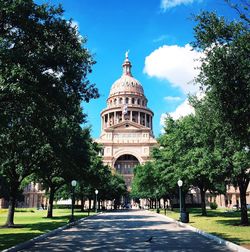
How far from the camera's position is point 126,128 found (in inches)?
5118

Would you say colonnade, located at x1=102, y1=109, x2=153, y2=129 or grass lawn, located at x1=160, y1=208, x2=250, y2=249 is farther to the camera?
colonnade, located at x1=102, y1=109, x2=153, y2=129

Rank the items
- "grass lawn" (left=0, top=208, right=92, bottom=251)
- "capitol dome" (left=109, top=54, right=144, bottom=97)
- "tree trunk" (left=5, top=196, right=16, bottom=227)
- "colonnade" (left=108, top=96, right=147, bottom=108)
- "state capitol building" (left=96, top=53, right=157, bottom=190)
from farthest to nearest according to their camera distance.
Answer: "capitol dome" (left=109, top=54, right=144, bottom=97) < "colonnade" (left=108, top=96, right=147, bottom=108) < "state capitol building" (left=96, top=53, right=157, bottom=190) < "tree trunk" (left=5, top=196, right=16, bottom=227) < "grass lawn" (left=0, top=208, right=92, bottom=251)

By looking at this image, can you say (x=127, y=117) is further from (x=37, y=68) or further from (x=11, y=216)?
(x=37, y=68)

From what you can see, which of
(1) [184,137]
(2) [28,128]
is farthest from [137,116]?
(2) [28,128]

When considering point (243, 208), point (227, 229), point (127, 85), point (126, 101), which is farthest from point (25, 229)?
point (127, 85)

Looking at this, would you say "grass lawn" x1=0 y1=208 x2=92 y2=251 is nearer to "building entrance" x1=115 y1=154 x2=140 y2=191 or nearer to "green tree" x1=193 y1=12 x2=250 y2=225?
"green tree" x1=193 y1=12 x2=250 y2=225

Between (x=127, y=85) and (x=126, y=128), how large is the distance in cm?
3145

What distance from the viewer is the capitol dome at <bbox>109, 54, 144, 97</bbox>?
15329 centimetres

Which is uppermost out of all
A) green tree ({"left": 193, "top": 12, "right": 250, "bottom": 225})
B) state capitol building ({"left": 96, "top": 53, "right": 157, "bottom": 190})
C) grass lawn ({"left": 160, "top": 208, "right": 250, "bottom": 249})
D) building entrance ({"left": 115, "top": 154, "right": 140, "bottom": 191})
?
state capitol building ({"left": 96, "top": 53, "right": 157, "bottom": 190})

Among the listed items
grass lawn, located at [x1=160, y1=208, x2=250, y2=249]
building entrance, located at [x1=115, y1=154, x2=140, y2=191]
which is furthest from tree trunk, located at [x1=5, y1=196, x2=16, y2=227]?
building entrance, located at [x1=115, y1=154, x2=140, y2=191]

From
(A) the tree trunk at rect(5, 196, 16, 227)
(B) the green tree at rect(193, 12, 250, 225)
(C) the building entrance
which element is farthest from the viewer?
(C) the building entrance

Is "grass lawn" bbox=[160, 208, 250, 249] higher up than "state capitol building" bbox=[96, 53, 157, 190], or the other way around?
"state capitol building" bbox=[96, 53, 157, 190]

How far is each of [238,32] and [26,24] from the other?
27.7ft

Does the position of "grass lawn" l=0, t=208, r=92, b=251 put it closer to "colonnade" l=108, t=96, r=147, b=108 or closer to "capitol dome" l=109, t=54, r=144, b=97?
"colonnade" l=108, t=96, r=147, b=108
